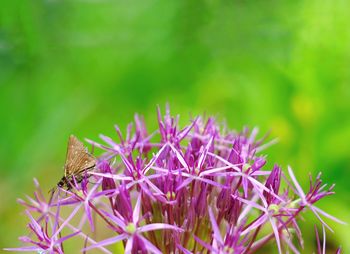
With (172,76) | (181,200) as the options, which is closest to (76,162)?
(181,200)

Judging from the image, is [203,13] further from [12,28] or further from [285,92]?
[12,28]

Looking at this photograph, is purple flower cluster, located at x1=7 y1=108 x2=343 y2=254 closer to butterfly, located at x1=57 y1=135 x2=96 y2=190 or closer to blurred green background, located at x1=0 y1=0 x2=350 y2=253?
butterfly, located at x1=57 y1=135 x2=96 y2=190

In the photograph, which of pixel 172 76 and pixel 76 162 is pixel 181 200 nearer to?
pixel 76 162

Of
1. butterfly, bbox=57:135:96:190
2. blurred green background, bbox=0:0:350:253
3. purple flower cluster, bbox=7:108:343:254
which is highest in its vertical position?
blurred green background, bbox=0:0:350:253

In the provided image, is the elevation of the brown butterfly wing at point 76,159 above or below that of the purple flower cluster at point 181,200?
above

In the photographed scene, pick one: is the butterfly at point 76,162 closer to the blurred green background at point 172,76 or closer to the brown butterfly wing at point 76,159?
the brown butterfly wing at point 76,159

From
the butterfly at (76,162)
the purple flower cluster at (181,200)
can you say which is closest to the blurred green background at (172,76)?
the purple flower cluster at (181,200)

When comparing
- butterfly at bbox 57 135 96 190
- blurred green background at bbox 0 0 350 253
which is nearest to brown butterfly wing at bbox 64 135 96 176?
butterfly at bbox 57 135 96 190
